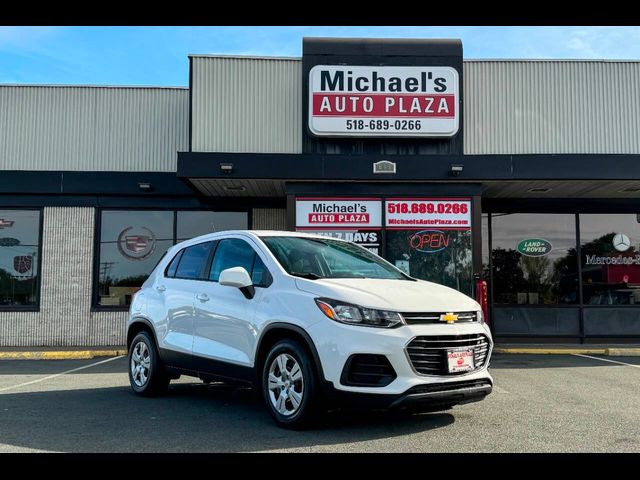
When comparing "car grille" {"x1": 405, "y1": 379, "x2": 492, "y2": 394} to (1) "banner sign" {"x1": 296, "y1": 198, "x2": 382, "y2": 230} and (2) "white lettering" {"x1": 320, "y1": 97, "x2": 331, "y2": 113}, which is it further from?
(2) "white lettering" {"x1": 320, "y1": 97, "x2": 331, "y2": 113}

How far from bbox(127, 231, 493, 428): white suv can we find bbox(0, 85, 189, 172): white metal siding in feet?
26.1

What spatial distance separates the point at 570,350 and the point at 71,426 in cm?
991

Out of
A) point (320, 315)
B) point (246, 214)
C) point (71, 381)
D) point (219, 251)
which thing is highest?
point (246, 214)

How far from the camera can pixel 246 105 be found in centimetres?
1253

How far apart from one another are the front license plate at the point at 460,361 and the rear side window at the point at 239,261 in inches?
69.7

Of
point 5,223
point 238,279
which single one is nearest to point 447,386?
→ point 238,279

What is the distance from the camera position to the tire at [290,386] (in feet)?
16.9

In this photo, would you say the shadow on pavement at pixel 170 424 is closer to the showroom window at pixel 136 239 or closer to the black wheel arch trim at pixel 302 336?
the black wheel arch trim at pixel 302 336

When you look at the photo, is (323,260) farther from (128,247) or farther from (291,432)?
(128,247)

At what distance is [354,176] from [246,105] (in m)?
2.61

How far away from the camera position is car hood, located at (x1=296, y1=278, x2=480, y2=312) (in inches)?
204
